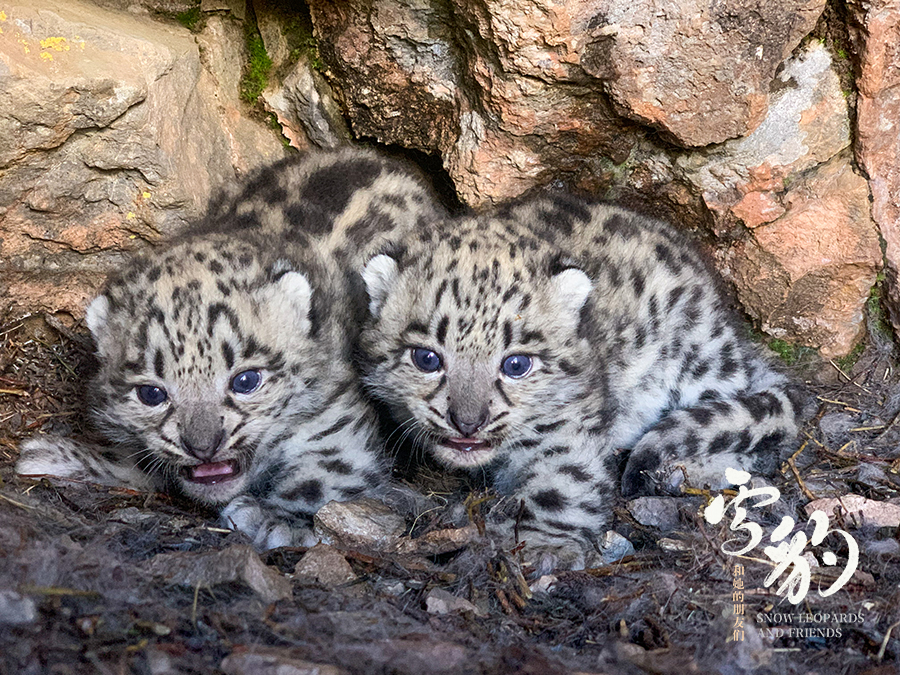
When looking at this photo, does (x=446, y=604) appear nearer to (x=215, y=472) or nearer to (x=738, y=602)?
(x=738, y=602)

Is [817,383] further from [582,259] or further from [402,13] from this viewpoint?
[402,13]

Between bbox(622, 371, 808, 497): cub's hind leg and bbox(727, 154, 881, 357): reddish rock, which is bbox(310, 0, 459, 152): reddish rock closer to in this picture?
bbox(727, 154, 881, 357): reddish rock

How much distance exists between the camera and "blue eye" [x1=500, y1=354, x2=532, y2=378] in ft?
15.4

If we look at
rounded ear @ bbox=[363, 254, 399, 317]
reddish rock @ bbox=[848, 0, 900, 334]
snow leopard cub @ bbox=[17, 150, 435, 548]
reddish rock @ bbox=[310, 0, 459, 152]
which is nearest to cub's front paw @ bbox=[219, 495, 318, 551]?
snow leopard cub @ bbox=[17, 150, 435, 548]

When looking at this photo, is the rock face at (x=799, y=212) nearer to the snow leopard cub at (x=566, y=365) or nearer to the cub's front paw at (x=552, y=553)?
the snow leopard cub at (x=566, y=365)

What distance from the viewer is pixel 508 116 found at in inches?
207

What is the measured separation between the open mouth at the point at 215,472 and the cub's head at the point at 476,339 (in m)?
0.88

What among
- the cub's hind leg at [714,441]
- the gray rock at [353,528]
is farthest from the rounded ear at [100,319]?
the cub's hind leg at [714,441]

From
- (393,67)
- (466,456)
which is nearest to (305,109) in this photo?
(393,67)

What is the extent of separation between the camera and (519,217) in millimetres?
5316

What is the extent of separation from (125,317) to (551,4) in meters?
2.74

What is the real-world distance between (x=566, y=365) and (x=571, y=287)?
42 centimetres

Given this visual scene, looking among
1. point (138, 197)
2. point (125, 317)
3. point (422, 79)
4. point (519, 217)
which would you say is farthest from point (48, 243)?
point (519, 217)

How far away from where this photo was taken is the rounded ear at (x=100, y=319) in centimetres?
473
